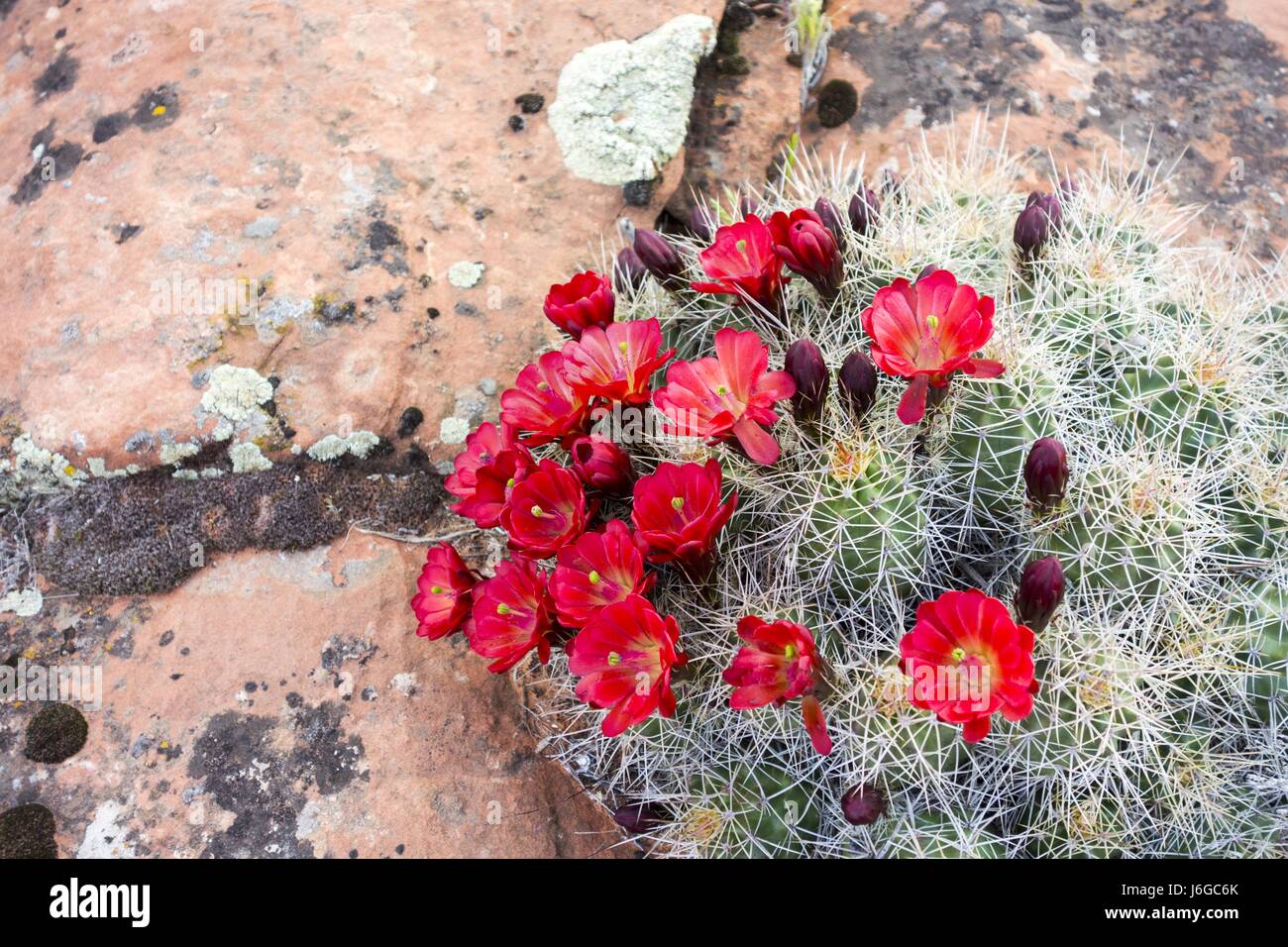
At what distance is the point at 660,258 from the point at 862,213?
556 millimetres

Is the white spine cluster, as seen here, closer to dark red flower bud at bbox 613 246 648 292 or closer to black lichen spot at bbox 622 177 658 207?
dark red flower bud at bbox 613 246 648 292

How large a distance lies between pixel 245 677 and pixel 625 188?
1.98 meters

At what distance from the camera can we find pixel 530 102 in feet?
11.5

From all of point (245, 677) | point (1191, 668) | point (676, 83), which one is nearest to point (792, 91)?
point (676, 83)

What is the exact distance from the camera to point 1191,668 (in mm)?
2070

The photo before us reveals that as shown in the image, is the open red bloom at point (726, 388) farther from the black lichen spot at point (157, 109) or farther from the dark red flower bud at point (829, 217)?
the black lichen spot at point (157, 109)

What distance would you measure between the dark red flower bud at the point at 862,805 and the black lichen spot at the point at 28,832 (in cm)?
185

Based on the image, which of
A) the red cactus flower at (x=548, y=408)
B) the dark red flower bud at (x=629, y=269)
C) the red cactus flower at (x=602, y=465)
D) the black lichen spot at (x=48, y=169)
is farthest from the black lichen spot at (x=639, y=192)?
the black lichen spot at (x=48, y=169)

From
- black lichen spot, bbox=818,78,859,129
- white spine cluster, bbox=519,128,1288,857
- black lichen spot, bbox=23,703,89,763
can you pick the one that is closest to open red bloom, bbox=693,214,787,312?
white spine cluster, bbox=519,128,1288,857

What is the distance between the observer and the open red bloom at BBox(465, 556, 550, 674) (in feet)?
6.82

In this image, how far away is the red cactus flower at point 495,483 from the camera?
2.17 m

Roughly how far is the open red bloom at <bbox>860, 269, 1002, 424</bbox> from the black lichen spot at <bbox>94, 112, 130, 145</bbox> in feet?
9.67

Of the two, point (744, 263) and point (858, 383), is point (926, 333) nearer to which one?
point (858, 383)
